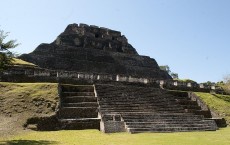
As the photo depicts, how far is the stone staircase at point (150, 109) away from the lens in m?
14.6

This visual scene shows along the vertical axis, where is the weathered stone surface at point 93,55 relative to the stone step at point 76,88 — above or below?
above

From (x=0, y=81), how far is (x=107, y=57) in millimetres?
18355

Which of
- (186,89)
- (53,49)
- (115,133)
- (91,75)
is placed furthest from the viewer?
(53,49)

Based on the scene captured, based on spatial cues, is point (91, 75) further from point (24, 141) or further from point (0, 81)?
point (24, 141)

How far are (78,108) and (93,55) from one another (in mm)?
19671

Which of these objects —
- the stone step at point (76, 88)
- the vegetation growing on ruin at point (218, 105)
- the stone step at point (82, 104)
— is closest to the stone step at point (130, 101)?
the stone step at point (82, 104)

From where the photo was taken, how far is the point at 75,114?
15.2 metres

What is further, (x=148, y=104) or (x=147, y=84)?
(x=147, y=84)

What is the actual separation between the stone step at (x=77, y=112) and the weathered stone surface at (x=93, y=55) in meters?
14.4

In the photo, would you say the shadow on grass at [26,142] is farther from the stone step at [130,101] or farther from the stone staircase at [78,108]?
the stone step at [130,101]

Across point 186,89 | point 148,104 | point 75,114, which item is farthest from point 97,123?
point 186,89

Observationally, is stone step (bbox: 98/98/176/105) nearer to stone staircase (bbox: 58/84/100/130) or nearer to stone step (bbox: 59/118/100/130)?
stone staircase (bbox: 58/84/100/130)

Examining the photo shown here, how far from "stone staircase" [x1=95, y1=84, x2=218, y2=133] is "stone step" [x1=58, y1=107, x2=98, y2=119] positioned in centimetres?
46

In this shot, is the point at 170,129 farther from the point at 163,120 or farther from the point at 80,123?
the point at 80,123
